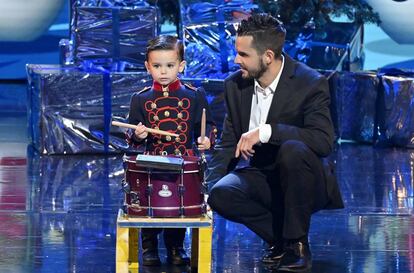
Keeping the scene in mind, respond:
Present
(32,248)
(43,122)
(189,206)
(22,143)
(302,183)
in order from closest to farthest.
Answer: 1. (189,206)
2. (302,183)
3. (32,248)
4. (43,122)
5. (22,143)

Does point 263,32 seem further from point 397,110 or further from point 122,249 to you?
point 397,110

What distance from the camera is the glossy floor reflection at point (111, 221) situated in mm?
5250

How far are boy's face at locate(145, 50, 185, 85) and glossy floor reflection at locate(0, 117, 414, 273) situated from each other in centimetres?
88

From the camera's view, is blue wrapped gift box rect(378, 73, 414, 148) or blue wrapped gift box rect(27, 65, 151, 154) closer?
blue wrapped gift box rect(27, 65, 151, 154)

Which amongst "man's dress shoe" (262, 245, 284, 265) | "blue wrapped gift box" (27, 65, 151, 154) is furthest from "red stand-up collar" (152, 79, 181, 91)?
"blue wrapped gift box" (27, 65, 151, 154)

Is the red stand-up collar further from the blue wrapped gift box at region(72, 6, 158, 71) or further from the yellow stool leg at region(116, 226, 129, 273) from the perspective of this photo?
the blue wrapped gift box at region(72, 6, 158, 71)

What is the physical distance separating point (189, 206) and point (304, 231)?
25.2 inches

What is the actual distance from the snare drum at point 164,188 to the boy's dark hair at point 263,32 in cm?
72

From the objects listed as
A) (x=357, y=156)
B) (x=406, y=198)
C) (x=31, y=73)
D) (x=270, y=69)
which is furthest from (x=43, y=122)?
(x=270, y=69)

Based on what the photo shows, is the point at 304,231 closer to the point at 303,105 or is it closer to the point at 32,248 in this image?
the point at 303,105

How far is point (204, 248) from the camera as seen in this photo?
465cm

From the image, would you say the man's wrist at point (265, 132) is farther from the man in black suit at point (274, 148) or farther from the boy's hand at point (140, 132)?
the boy's hand at point (140, 132)

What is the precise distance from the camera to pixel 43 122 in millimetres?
8508

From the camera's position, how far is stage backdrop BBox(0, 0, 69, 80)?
13.4 m
